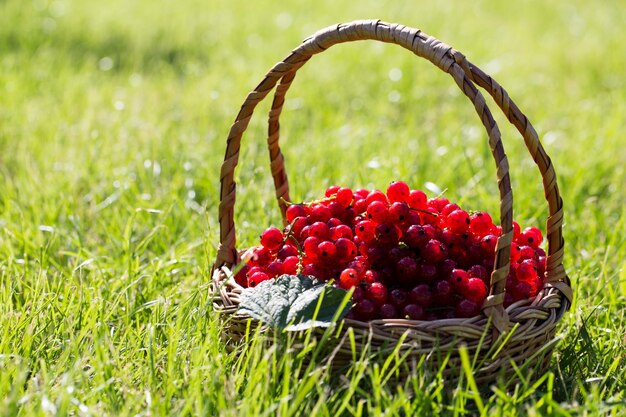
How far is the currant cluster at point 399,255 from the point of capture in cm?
188

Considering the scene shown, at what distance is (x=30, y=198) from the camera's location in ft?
10.1

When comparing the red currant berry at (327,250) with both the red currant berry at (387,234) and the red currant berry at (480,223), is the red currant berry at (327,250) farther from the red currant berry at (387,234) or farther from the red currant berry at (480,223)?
the red currant berry at (480,223)

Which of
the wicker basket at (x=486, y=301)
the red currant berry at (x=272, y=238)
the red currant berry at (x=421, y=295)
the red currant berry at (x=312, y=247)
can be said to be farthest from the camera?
the red currant berry at (x=272, y=238)

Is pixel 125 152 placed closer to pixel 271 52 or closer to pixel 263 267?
pixel 263 267

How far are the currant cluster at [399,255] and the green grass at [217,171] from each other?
0.59 ft

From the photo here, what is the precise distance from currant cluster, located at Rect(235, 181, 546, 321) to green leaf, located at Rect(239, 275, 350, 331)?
83 mm

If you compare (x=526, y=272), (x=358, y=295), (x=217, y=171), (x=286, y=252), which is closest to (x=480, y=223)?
(x=526, y=272)

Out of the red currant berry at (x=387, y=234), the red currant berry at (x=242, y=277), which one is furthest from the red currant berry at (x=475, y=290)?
the red currant berry at (x=242, y=277)

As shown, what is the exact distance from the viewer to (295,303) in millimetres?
1832

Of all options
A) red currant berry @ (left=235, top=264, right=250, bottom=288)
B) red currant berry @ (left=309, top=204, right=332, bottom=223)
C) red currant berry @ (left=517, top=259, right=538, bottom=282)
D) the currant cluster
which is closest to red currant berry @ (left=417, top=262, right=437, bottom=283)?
the currant cluster

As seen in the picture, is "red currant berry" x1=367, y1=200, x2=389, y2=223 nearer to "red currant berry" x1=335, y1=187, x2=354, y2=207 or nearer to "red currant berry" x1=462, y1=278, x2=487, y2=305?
"red currant berry" x1=335, y1=187, x2=354, y2=207

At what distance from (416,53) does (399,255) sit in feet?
1.54

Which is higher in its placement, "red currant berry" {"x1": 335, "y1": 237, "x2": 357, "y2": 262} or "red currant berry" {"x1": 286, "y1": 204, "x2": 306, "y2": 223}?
"red currant berry" {"x1": 286, "y1": 204, "x2": 306, "y2": 223}

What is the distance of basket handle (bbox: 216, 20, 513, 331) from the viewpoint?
1792 millimetres
